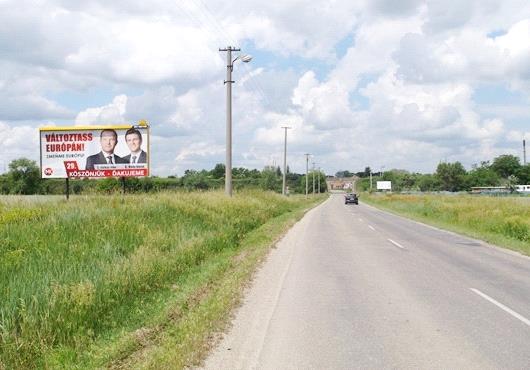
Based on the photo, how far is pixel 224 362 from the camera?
229 inches

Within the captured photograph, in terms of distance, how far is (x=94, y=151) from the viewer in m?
26.3

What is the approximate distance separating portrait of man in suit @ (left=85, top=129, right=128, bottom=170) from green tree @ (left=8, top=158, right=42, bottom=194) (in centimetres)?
1465

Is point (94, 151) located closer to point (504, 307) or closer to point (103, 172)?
point (103, 172)

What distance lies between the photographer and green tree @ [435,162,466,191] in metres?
155

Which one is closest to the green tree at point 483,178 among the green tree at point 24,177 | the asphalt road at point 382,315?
the green tree at point 24,177

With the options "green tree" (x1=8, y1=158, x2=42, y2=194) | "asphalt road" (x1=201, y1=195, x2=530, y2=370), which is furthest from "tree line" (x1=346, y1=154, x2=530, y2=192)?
"asphalt road" (x1=201, y1=195, x2=530, y2=370)

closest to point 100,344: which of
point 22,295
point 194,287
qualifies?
point 22,295

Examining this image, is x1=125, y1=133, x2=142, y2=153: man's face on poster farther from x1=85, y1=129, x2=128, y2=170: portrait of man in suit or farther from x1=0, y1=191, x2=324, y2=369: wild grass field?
x1=0, y1=191, x2=324, y2=369: wild grass field

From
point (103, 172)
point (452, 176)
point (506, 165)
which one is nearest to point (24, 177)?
point (103, 172)

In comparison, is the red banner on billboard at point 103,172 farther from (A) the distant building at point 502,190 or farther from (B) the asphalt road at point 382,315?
(A) the distant building at point 502,190

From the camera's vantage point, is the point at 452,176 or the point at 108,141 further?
the point at 452,176

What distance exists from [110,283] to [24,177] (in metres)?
36.4

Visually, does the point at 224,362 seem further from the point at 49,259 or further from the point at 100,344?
the point at 49,259

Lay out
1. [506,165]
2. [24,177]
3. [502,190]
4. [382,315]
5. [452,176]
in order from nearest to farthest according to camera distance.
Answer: [382,315], [24,177], [502,190], [452,176], [506,165]
